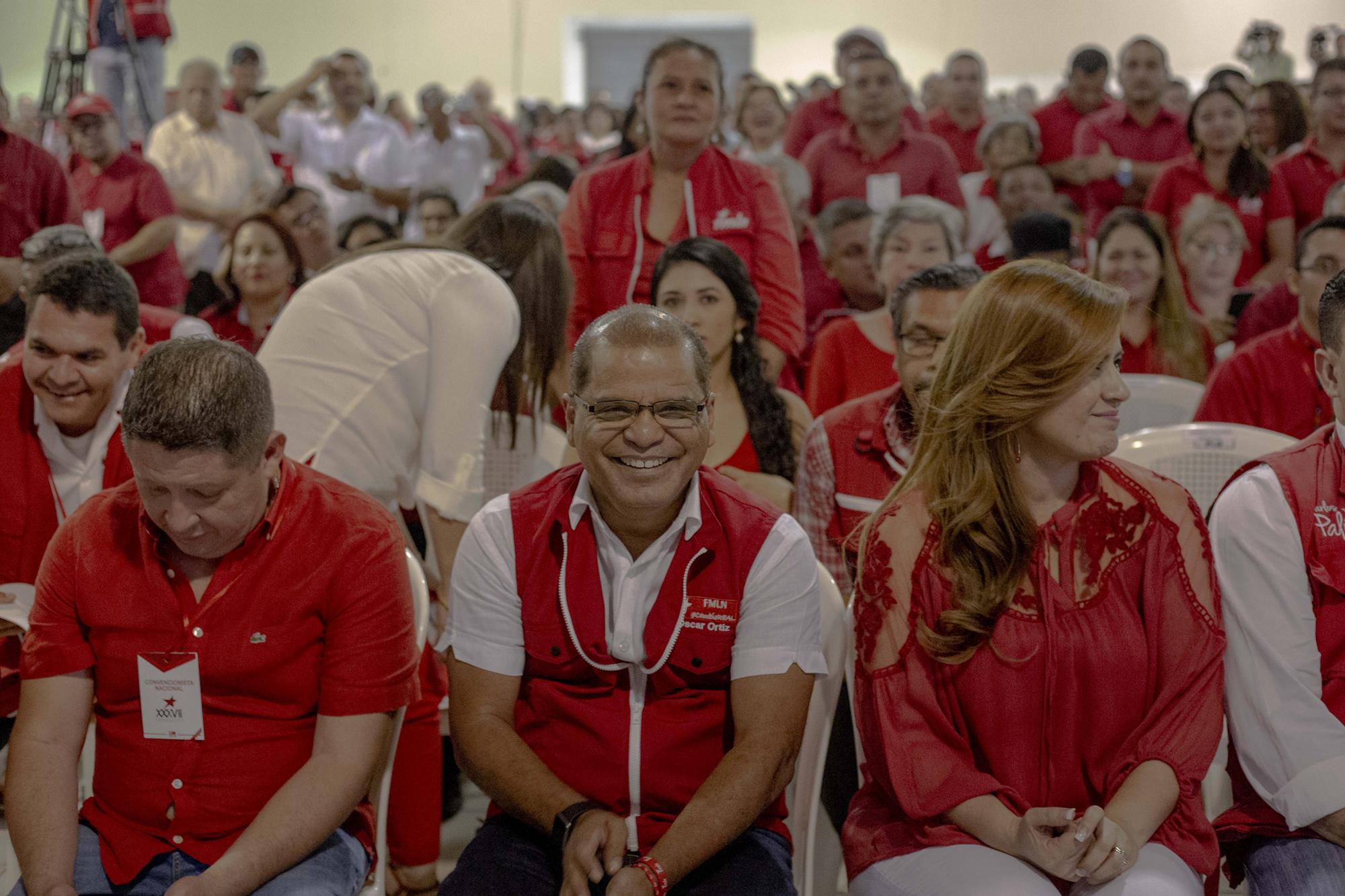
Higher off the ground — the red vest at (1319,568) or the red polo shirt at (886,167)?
the red polo shirt at (886,167)

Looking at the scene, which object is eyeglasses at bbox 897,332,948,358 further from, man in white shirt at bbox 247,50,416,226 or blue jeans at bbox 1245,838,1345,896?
man in white shirt at bbox 247,50,416,226

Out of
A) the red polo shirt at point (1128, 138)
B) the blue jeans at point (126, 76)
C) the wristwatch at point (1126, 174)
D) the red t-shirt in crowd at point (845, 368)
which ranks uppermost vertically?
the blue jeans at point (126, 76)

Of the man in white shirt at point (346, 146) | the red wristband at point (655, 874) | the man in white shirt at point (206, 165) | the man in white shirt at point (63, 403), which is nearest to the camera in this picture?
the red wristband at point (655, 874)

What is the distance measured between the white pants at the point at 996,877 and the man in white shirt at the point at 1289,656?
0.16 meters

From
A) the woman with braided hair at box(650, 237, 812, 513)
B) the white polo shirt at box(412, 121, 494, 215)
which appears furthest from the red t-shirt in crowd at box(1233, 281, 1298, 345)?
the white polo shirt at box(412, 121, 494, 215)

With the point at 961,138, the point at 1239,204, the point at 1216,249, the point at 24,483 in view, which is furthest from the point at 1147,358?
the point at 961,138

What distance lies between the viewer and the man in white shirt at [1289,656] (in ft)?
5.67

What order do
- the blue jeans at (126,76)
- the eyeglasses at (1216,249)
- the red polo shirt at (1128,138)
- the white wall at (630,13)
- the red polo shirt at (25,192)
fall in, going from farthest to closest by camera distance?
the white wall at (630,13), the blue jeans at (126,76), the red polo shirt at (1128,138), the eyeglasses at (1216,249), the red polo shirt at (25,192)

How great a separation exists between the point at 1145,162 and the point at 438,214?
3.27m

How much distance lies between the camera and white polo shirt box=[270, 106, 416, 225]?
7152 mm

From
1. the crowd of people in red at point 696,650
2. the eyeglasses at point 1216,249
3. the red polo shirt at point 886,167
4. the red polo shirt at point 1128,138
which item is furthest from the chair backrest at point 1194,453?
the red polo shirt at point 1128,138

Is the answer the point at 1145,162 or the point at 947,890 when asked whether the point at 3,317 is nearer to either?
the point at 947,890

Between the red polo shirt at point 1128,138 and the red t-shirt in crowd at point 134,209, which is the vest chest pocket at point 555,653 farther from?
the red polo shirt at point 1128,138

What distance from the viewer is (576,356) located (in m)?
1.83
